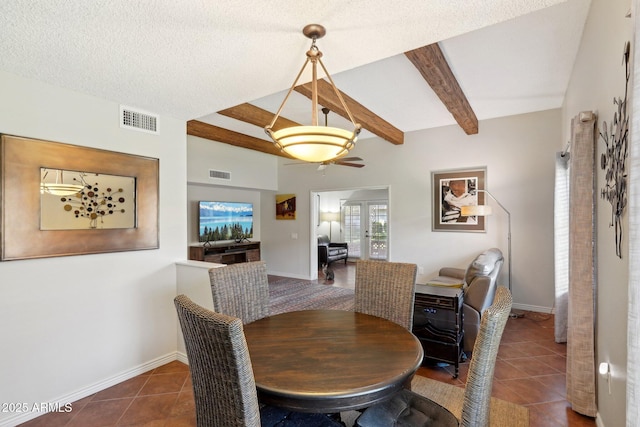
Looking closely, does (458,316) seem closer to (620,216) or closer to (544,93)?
(620,216)

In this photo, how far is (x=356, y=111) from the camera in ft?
13.8

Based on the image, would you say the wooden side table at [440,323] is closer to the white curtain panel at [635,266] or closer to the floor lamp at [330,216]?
the white curtain panel at [635,266]

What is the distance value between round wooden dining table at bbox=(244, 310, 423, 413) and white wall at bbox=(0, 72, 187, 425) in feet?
5.10

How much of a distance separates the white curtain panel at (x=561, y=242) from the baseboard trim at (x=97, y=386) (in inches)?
154

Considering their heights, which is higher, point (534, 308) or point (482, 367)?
point (482, 367)

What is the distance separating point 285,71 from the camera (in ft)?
7.43

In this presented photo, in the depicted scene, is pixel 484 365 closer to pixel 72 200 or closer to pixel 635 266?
pixel 635 266

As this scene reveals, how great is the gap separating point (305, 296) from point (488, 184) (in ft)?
11.3

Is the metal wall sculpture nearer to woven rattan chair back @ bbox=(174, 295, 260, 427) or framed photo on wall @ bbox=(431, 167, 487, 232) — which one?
woven rattan chair back @ bbox=(174, 295, 260, 427)

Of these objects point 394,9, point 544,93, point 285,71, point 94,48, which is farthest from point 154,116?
point 544,93

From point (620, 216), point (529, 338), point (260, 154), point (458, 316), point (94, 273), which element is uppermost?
point (260, 154)

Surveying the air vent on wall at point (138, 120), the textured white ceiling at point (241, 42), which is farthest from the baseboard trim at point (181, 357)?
the textured white ceiling at point (241, 42)

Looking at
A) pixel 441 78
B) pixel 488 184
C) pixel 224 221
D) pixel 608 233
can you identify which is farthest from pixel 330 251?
pixel 608 233

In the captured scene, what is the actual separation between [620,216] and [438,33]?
4.47ft
